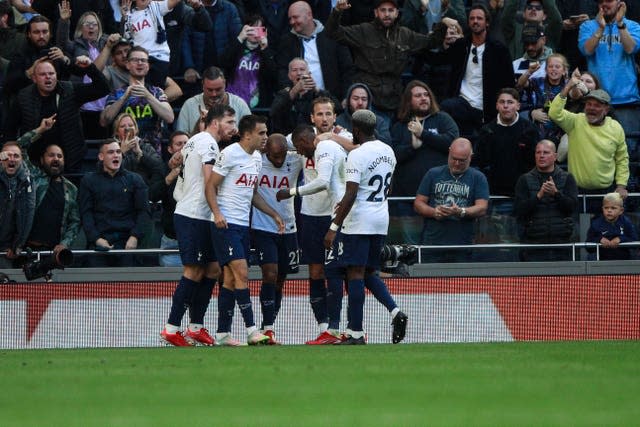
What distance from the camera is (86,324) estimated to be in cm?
1688

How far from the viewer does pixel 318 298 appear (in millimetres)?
15508

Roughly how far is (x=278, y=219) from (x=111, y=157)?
307 centimetres

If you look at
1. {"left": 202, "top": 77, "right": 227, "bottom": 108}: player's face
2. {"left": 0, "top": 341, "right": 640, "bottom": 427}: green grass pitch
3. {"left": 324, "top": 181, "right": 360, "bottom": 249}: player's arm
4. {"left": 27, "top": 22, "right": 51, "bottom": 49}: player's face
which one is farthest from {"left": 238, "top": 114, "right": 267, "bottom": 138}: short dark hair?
{"left": 27, "top": 22, "right": 51, "bottom": 49}: player's face

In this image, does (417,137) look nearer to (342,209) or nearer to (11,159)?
(342,209)

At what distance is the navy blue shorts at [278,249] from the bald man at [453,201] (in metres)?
2.02

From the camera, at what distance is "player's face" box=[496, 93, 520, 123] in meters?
18.0

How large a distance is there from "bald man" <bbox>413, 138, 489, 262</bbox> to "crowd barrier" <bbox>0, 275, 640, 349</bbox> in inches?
22.8

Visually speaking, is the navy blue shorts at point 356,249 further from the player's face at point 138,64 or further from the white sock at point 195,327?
the player's face at point 138,64

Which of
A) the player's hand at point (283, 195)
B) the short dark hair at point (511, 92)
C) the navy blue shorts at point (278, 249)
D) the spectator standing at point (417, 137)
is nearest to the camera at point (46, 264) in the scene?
the navy blue shorts at point (278, 249)

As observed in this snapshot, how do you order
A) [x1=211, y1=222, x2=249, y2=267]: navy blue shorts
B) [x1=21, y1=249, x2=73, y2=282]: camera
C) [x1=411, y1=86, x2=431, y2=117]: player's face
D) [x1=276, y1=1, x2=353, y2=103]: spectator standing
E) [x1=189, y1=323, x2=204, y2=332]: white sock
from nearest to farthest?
[x1=211, y1=222, x2=249, y2=267]: navy blue shorts < [x1=189, y1=323, x2=204, y2=332]: white sock < [x1=21, y1=249, x2=73, y2=282]: camera < [x1=411, y1=86, x2=431, y2=117]: player's face < [x1=276, y1=1, x2=353, y2=103]: spectator standing

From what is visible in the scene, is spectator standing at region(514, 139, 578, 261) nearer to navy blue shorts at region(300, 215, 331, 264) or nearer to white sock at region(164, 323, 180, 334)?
navy blue shorts at region(300, 215, 331, 264)

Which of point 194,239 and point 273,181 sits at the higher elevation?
point 273,181

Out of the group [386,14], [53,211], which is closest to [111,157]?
[53,211]

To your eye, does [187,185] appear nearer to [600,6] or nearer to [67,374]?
[67,374]
